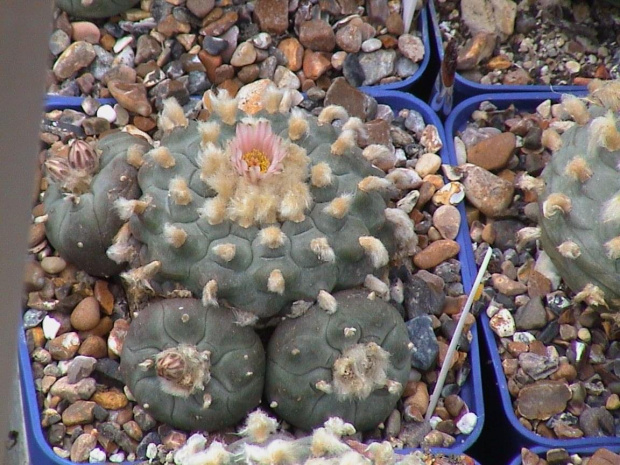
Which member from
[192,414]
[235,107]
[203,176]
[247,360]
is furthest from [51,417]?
[235,107]

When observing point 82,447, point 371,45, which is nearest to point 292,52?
point 371,45

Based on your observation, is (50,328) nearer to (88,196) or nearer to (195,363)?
(88,196)

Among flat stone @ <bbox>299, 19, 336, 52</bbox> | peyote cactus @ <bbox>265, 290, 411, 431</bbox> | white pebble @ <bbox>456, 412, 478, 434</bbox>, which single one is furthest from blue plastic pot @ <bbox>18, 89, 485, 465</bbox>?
flat stone @ <bbox>299, 19, 336, 52</bbox>

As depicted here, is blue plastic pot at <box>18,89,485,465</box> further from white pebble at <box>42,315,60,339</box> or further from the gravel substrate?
the gravel substrate

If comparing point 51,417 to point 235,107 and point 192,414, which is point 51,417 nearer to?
point 192,414

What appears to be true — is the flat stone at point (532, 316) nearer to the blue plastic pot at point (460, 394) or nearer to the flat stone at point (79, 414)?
the blue plastic pot at point (460, 394)
